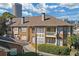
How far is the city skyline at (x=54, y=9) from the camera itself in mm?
2662

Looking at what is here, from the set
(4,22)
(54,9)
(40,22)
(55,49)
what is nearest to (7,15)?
(4,22)

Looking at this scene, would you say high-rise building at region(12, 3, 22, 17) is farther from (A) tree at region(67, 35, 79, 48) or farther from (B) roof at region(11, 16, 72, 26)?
(A) tree at region(67, 35, 79, 48)

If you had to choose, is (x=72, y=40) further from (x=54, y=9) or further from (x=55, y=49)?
(x=54, y=9)

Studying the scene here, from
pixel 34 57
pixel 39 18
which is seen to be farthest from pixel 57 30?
pixel 34 57

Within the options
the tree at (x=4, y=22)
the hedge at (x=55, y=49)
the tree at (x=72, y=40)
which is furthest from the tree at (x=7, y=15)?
the tree at (x=72, y=40)

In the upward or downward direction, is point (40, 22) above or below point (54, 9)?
below

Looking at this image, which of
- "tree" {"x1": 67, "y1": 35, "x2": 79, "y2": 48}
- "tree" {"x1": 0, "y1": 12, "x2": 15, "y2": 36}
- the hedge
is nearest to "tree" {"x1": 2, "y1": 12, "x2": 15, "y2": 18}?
"tree" {"x1": 0, "y1": 12, "x2": 15, "y2": 36}

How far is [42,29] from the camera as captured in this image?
2686 millimetres

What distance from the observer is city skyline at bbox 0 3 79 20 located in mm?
2662

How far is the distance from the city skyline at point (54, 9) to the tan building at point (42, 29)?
7cm

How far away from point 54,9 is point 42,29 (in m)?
0.29

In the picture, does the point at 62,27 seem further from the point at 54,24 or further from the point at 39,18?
the point at 39,18

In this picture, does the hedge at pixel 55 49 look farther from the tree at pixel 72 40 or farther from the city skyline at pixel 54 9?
the city skyline at pixel 54 9

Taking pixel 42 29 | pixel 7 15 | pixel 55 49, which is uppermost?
pixel 7 15
